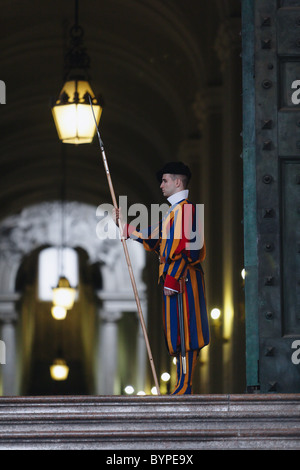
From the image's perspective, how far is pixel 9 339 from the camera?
40906 mm

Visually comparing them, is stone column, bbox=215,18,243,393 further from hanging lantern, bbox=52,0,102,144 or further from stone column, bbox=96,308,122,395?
stone column, bbox=96,308,122,395

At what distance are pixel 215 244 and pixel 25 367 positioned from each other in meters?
28.6

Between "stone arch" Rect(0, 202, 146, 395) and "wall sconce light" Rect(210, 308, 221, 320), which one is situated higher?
"stone arch" Rect(0, 202, 146, 395)

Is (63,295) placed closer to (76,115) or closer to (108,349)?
(76,115)

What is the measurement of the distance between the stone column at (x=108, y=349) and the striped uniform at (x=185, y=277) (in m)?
32.9

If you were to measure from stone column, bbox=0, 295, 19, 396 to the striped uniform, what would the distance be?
3182cm

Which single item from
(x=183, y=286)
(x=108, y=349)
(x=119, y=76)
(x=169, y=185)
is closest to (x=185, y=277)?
(x=183, y=286)

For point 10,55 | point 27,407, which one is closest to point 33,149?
point 10,55

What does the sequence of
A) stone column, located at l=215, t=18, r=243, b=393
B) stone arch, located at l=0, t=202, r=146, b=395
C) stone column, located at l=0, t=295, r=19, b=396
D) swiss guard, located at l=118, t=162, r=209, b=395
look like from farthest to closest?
stone column, located at l=0, t=295, r=19, b=396
stone arch, located at l=0, t=202, r=146, b=395
stone column, located at l=215, t=18, r=243, b=393
swiss guard, located at l=118, t=162, r=209, b=395

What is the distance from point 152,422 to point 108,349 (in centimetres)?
3621

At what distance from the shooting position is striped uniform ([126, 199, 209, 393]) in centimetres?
851

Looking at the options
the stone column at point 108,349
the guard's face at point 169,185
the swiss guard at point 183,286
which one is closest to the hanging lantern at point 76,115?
the guard's face at point 169,185

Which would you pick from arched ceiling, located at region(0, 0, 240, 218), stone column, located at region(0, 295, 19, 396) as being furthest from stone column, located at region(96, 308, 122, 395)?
arched ceiling, located at region(0, 0, 240, 218)
